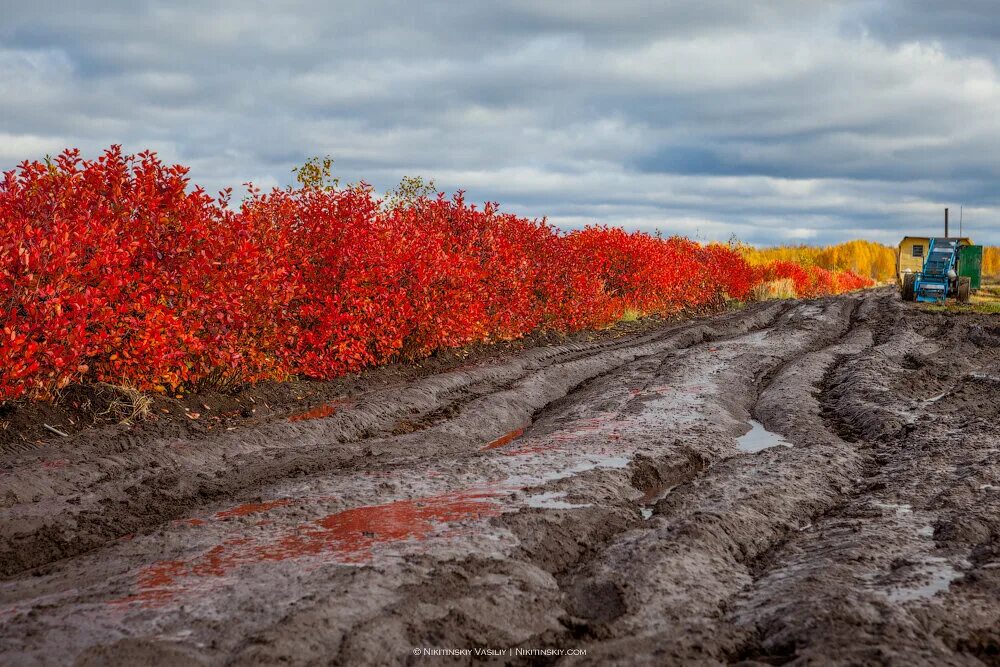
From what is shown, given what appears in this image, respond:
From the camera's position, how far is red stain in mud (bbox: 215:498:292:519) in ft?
18.2

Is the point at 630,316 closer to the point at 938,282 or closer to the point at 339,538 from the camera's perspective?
the point at 938,282

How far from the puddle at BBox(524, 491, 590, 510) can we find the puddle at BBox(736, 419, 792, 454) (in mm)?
2430

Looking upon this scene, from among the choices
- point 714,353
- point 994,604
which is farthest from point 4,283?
point 714,353

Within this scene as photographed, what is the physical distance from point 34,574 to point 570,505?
125 inches

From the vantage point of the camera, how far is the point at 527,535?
4.89 metres

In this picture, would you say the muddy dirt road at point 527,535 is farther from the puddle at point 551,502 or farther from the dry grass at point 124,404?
the dry grass at point 124,404

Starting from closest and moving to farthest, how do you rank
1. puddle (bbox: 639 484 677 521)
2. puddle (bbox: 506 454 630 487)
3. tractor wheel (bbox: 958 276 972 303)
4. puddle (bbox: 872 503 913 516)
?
1. puddle (bbox: 872 503 913 516)
2. puddle (bbox: 639 484 677 521)
3. puddle (bbox: 506 454 630 487)
4. tractor wheel (bbox: 958 276 972 303)

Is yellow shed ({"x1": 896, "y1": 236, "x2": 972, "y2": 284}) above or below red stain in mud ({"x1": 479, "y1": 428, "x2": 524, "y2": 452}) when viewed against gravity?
above

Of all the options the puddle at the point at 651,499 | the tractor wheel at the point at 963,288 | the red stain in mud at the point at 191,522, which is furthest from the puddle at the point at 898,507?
the tractor wheel at the point at 963,288

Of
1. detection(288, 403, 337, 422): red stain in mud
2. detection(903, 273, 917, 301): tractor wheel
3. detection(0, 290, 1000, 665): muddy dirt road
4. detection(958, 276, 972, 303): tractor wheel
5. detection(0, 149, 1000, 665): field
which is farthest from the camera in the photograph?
detection(903, 273, 917, 301): tractor wheel

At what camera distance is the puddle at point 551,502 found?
5449 millimetres

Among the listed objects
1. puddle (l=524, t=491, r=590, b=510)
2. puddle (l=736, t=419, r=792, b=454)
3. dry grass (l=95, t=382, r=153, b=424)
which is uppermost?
dry grass (l=95, t=382, r=153, b=424)

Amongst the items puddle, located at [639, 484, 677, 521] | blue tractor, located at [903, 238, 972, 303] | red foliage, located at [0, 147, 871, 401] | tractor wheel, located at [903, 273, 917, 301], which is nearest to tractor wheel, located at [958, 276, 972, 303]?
blue tractor, located at [903, 238, 972, 303]

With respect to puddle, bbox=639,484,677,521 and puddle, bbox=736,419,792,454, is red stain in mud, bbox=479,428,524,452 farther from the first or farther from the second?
puddle, bbox=736,419,792,454
